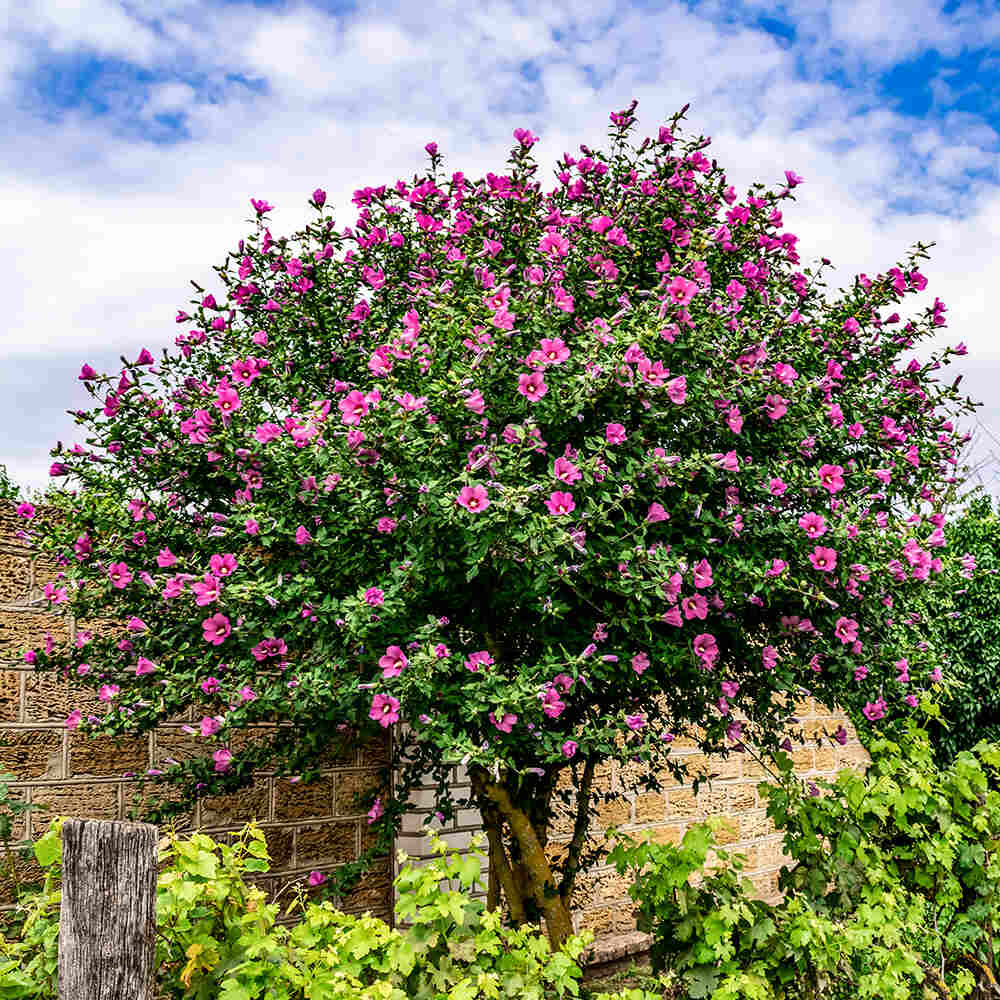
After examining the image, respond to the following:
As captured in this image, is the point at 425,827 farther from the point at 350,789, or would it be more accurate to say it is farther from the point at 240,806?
the point at 240,806

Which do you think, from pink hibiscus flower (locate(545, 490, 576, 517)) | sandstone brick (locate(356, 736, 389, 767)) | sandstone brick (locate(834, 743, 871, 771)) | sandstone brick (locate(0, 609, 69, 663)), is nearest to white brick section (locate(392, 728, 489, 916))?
sandstone brick (locate(356, 736, 389, 767))

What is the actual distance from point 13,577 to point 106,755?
0.85m

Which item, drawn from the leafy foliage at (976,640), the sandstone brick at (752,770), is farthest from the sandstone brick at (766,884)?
the leafy foliage at (976,640)

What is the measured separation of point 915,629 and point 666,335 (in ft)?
6.90

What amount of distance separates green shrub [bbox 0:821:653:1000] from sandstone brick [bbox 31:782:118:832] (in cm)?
149

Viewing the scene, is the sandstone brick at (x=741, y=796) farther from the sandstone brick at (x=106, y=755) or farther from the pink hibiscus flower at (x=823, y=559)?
the sandstone brick at (x=106, y=755)

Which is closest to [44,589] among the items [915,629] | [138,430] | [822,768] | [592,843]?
[138,430]

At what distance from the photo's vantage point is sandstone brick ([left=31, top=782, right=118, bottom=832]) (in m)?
4.21

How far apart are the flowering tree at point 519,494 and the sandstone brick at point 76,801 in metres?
0.35

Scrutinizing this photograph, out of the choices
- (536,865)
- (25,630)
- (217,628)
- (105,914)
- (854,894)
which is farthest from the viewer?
(25,630)

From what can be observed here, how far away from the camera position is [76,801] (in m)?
4.30

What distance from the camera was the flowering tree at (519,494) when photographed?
10.6 ft

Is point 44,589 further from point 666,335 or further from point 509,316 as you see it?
point 666,335

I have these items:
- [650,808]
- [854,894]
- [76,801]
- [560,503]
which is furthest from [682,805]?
[560,503]
